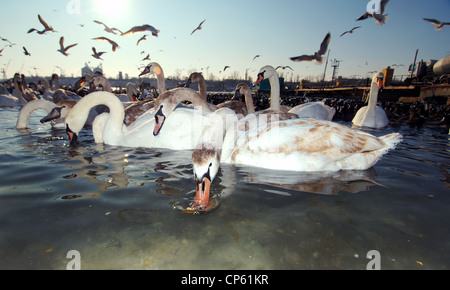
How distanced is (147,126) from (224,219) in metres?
4.03

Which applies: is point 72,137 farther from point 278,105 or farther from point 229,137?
point 278,105

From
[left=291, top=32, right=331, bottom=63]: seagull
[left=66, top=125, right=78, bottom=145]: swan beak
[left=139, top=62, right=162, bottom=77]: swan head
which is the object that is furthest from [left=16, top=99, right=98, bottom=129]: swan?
[left=291, top=32, right=331, bottom=63]: seagull

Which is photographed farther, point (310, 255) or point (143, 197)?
point (143, 197)

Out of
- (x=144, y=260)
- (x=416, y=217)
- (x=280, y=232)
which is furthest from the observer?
(x=416, y=217)

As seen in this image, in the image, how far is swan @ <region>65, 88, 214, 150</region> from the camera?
5914 mm

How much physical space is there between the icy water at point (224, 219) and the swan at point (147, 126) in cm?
125

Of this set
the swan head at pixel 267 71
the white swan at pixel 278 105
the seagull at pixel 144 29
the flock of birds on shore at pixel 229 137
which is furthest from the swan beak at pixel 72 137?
the seagull at pixel 144 29

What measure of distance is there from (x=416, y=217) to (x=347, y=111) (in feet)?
49.3

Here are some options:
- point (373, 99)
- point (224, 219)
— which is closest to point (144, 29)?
point (373, 99)

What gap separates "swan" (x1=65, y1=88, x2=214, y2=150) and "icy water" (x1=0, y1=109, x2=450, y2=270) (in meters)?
1.25

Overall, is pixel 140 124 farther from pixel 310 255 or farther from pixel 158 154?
pixel 310 255

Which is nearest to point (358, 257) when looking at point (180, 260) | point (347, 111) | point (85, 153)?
point (180, 260)

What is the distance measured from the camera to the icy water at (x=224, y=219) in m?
2.19
